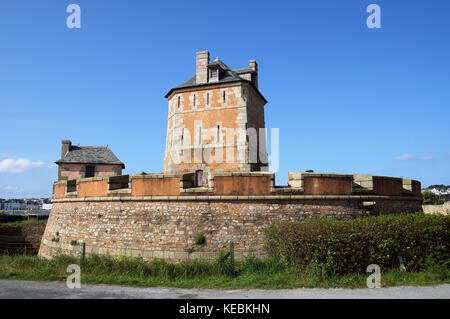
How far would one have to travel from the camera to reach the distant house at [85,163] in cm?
3222

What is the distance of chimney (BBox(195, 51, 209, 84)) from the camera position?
20.0 meters

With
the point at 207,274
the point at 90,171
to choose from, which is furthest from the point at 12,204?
the point at 207,274

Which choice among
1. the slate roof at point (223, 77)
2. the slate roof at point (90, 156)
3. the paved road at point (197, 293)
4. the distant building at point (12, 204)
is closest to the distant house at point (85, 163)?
the slate roof at point (90, 156)

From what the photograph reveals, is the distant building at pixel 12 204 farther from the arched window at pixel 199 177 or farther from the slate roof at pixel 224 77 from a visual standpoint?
the arched window at pixel 199 177

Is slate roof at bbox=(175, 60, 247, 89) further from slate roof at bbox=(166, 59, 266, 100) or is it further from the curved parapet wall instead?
the curved parapet wall

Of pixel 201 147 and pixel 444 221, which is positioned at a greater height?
pixel 201 147

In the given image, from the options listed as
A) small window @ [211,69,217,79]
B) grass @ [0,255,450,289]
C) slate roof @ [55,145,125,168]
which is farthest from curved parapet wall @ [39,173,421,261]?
slate roof @ [55,145,125,168]

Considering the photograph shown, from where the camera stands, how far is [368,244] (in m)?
7.55

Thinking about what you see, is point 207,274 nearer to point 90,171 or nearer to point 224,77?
point 224,77

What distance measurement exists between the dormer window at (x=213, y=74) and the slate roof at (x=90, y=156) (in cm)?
1787

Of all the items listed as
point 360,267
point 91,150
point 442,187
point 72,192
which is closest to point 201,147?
point 72,192

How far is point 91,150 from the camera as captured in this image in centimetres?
3447
